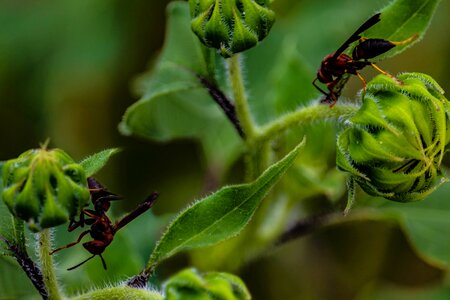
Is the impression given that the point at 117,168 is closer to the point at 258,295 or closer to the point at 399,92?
the point at 258,295

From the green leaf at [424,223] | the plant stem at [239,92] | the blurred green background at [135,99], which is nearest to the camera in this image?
the plant stem at [239,92]

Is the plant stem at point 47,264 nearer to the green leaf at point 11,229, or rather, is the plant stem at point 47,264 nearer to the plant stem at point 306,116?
the green leaf at point 11,229

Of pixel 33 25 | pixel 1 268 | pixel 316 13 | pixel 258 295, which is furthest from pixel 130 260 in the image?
pixel 33 25

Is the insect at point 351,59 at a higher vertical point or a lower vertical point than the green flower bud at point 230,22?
lower

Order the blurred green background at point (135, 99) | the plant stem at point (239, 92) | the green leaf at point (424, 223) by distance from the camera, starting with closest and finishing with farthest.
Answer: the plant stem at point (239, 92) → the green leaf at point (424, 223) → the blurred green background at point (135, 99)

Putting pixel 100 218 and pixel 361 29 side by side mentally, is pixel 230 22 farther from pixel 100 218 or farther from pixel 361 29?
pixel 100 218

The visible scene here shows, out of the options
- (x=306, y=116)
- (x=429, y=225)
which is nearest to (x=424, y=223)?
(x=429, y=225)

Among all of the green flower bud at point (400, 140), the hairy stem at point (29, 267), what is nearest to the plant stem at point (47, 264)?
the hairy stem at point (29, 267)
